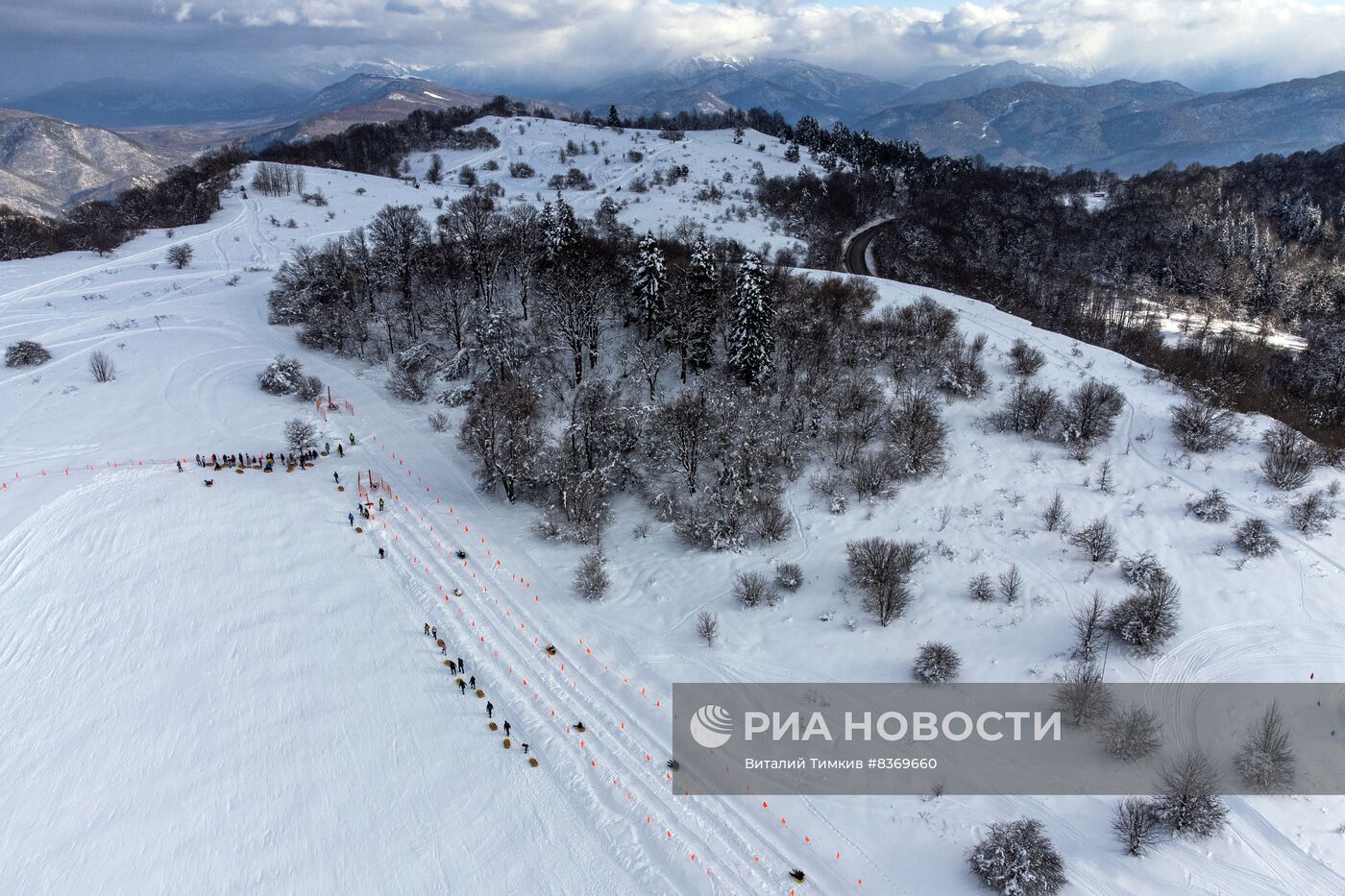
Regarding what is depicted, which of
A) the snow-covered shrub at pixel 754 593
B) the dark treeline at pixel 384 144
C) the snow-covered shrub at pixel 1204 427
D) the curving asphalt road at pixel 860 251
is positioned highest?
the dark treeline at pixel 384 144

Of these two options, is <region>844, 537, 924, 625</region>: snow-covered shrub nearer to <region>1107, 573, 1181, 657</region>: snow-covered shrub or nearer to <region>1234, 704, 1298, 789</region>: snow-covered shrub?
<region>1107, 573, 1181, 657</region>: snow-covered shrub

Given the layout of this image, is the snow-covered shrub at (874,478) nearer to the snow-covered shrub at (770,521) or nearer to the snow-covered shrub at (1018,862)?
the snow-covered shrub at (770,521)

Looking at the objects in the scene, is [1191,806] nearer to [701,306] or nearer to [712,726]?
[712,726]

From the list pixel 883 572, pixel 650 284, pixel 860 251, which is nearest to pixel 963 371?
pixel 883 572

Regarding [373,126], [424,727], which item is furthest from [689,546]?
[373,126]

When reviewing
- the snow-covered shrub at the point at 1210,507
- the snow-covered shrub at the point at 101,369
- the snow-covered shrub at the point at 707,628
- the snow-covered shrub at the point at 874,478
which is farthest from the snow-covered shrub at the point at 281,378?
the snow-covered shrub at the point at 1210,507

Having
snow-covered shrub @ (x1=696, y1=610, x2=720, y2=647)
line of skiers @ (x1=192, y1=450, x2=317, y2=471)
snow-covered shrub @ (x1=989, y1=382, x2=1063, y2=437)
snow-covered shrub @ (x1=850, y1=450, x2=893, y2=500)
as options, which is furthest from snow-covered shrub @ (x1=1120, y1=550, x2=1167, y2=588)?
line of skiers @ (x1=192, y1=450, x2=317, y2=471)
